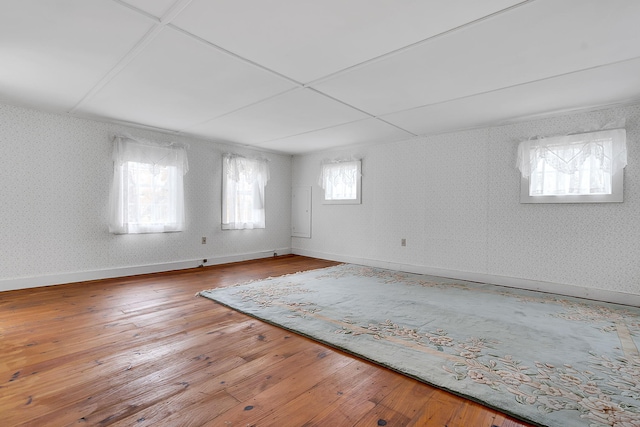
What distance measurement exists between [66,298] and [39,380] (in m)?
1.96

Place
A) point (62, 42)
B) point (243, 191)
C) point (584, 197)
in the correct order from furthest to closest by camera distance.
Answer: point (243, 191), point (584, 197), point (62, 42)

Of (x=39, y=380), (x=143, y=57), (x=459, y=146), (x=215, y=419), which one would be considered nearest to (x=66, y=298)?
(x=39, y=380)

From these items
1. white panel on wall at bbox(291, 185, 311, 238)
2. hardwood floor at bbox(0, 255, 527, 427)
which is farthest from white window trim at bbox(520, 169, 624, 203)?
white panel on wall at bbox(291, 185, 311, 238)

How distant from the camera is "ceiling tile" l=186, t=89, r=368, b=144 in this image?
11.0 feet

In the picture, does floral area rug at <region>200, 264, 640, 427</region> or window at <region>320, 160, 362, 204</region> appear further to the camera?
window at <region>320, 160, 362, 204</region>

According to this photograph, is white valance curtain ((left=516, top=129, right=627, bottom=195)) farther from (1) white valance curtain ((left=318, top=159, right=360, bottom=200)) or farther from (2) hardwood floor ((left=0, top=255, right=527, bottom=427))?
(2) hardwood floor ((left=0, top=255, right=527, bottom=427))

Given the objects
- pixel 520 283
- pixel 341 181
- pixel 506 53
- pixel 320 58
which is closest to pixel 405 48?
A: pixel 320 58

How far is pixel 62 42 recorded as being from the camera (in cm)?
217

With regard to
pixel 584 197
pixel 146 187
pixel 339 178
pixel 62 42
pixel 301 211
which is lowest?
pixel 301 211

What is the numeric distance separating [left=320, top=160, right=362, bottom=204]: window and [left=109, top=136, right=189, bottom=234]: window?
2609mm

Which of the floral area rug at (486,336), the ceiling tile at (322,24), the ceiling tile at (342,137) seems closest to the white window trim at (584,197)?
the floral area rug at (486,336)

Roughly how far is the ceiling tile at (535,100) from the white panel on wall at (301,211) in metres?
2.89

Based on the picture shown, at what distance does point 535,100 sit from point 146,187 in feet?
16.9

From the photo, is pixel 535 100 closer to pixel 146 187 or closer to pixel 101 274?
pixel 146 187
